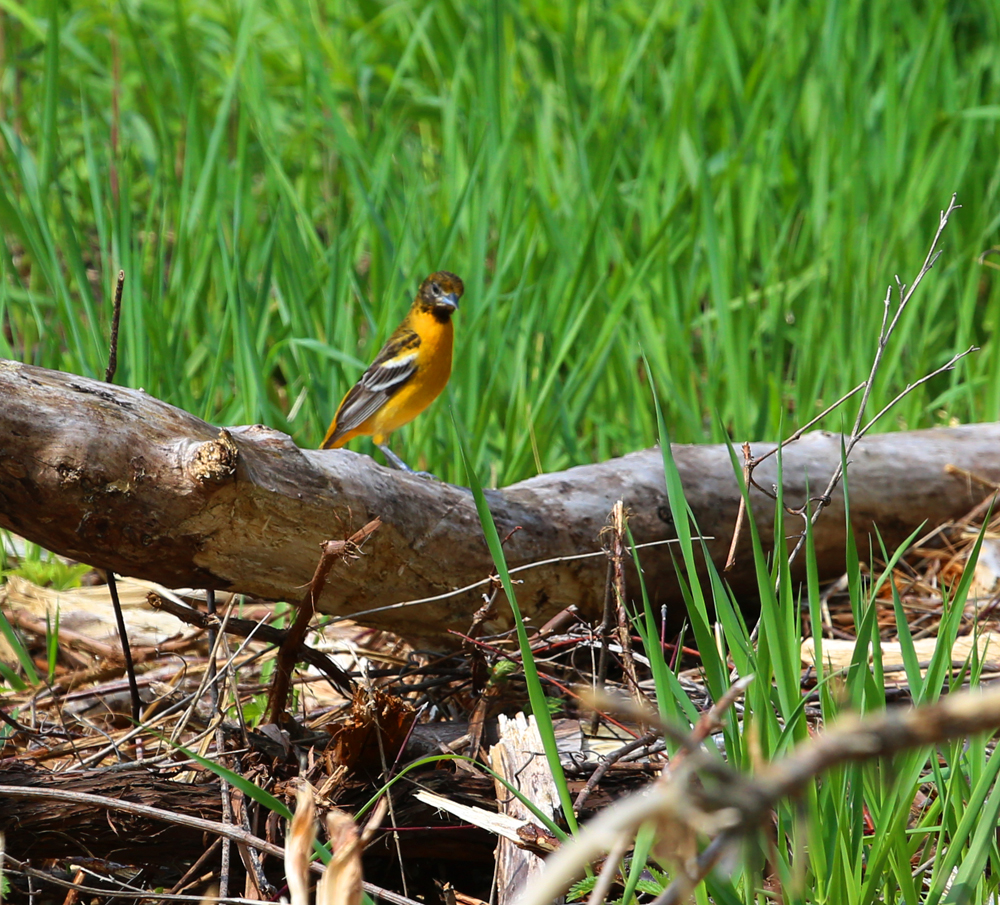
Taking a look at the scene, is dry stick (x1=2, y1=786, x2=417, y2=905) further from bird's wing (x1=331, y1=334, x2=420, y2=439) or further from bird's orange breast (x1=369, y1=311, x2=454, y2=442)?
bird's orange breast (x1=369, y1=311, x2=454, y2=442)

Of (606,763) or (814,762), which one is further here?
(606,763)

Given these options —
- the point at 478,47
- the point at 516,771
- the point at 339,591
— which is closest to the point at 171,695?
the point at 339,591

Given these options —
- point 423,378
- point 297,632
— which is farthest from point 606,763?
point 423,378

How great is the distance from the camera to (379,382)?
360 cm

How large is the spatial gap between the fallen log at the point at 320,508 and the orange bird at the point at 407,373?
980 millimetres

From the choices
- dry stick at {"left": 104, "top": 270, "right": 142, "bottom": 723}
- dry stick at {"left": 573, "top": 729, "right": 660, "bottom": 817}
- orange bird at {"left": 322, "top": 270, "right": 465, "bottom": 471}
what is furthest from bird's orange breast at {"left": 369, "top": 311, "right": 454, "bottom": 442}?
dry stick at {"left": 573, "top": 729, "right": 660, "bottom": 817}

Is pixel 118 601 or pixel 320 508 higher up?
pixel 320 508

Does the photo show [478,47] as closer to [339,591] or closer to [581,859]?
[339,591]

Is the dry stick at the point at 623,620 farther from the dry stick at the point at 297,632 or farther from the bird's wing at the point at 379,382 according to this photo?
the bird's wing at the point at 379,382

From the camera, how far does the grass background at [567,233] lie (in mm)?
3207

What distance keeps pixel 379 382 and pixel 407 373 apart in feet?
0.62

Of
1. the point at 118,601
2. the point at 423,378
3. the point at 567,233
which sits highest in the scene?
the point at 567,233

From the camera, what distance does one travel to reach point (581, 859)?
51cm

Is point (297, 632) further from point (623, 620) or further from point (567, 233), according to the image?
point (567, 233)
